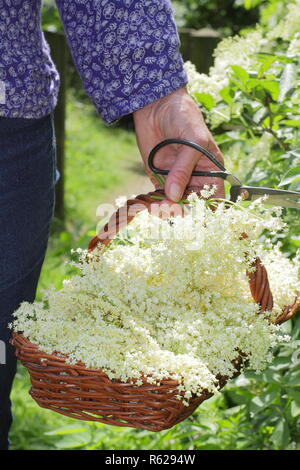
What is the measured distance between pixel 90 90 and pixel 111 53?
102 millimetres

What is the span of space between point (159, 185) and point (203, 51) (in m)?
2.91

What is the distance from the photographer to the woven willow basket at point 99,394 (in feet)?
3.29

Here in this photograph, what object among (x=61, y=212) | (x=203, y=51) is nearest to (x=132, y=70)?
(x=203, y=51)

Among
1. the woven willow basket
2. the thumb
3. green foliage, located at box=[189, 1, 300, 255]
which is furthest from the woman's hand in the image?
the woven willow basket

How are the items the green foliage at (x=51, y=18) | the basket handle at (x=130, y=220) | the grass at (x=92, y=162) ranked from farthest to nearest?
the green foliage at (x=51, y=18) → the grass at (x=92, y=162) → the basket handle at (x=130, y=220)

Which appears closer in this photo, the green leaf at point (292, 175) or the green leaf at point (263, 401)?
the green leaf at point (292, 175)

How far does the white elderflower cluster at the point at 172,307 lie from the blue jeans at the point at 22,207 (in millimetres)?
262

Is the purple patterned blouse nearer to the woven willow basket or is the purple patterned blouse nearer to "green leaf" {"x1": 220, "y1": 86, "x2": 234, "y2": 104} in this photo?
"green leaf" {"x1": 220, "y1": 86, "x2": 234, "y2": 104}

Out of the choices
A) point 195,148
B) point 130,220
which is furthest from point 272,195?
point 130,220

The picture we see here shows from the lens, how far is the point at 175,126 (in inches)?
51.6

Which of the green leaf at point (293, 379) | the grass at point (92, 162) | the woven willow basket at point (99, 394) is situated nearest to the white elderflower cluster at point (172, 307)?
the woven willow basket at point (99, 394)

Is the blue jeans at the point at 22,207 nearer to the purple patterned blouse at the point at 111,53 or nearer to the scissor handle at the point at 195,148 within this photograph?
the purple patterned blouse at the point at 111,53

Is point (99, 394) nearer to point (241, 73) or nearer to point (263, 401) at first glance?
point (263, 401)
